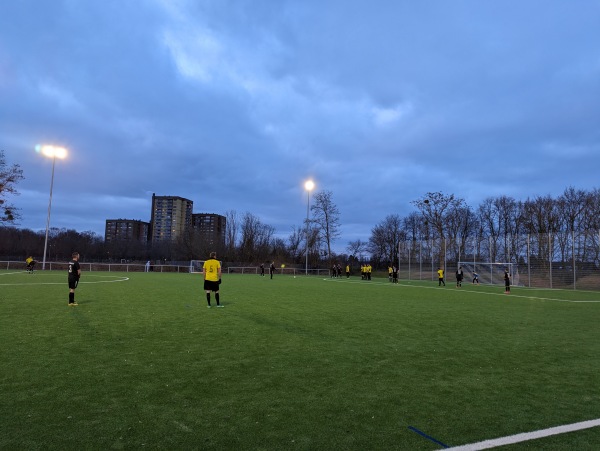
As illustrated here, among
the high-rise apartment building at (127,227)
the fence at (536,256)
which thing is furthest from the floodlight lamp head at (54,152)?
the high-rise apartment building at (127,227)

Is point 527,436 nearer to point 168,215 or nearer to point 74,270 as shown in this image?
point 74,270

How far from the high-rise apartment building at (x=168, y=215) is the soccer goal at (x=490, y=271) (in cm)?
11074

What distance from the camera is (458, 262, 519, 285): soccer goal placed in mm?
37975

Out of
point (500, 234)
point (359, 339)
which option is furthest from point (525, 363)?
point (500, 234)

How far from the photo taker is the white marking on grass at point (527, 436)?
11.3 feet

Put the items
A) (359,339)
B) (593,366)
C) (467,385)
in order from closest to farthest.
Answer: (467,385) < (593,366) < (359,339)

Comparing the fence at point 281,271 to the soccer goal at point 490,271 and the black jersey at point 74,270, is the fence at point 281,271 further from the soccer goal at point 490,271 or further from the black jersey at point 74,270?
the black jersey at point 74,270

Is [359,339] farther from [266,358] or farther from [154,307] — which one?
[154,307]

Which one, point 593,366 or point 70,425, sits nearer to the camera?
point 70,425

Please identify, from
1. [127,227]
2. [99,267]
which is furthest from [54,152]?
[127,227]

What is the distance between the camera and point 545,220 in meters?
59.1

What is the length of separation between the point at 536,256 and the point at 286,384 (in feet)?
125

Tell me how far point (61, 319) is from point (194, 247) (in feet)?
250

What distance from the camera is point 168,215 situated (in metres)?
140
